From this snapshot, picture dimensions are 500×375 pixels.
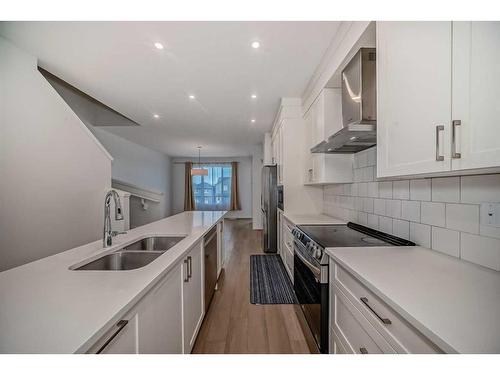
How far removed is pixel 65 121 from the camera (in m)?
2.73

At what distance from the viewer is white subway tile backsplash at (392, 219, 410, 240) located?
1.56 m

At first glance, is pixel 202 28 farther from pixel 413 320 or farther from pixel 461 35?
pixel 413 320

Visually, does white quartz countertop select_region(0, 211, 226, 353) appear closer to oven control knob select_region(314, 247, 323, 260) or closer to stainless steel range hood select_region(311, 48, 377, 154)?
oven control knob select_region(314, 247, 323, 260)

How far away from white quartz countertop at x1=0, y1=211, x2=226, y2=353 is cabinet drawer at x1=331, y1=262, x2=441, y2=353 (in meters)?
0.90

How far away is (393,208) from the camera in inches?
67.8

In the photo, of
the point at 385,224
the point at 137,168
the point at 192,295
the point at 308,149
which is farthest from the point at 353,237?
the point at 137,168

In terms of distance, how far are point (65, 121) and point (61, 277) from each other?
256 cm

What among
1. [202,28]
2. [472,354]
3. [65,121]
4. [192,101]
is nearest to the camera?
[472,354]

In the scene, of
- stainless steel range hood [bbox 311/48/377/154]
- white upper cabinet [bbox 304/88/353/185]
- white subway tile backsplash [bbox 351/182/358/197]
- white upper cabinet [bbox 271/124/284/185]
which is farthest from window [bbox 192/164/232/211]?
stainless steel range hood [bbox 311/48/377/154]

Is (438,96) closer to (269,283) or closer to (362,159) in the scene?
(362,159)

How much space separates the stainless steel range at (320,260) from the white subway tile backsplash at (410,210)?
160 mm

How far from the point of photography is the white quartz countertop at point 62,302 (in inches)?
22.6

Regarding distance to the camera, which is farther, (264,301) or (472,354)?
(264,301)
